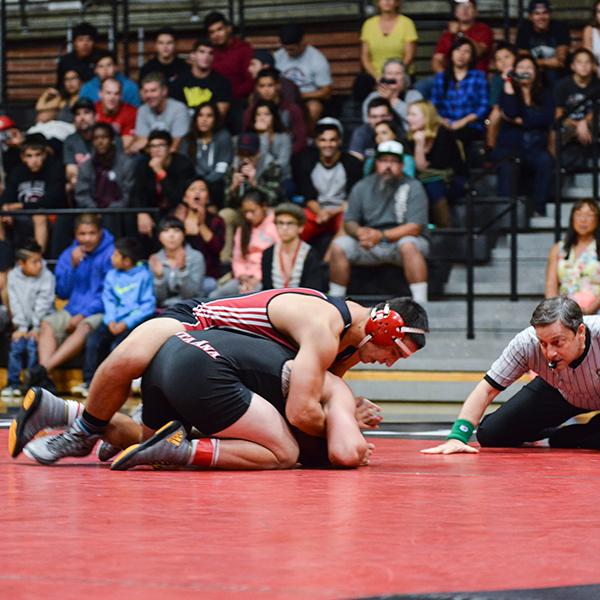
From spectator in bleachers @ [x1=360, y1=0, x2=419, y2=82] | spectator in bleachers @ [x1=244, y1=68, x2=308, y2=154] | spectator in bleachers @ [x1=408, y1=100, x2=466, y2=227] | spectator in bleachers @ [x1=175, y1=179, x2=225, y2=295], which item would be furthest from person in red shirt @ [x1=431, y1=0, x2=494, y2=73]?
spectator in bleachers @ [x1=175, y1=179, x2=225, y2=295]

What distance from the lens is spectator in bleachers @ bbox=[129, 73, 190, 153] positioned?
12547 mm

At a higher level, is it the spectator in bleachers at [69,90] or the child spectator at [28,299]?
the spectator in bleachers at [69,90]

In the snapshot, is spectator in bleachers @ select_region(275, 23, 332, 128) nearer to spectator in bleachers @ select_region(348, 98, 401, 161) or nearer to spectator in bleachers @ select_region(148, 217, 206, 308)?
spectator in bleachers @ select_region(348, 98, 401, 161)

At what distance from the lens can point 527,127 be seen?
1195cm

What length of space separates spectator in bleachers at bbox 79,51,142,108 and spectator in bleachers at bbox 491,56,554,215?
354 centimetres

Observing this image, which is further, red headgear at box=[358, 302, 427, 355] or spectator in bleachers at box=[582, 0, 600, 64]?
spectator in bleachers at box=[582, 0, 600, 64]

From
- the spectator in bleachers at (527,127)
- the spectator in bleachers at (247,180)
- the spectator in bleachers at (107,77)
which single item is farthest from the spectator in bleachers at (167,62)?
the spectator in bleachers at (527,127)

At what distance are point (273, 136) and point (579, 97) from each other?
261 cm

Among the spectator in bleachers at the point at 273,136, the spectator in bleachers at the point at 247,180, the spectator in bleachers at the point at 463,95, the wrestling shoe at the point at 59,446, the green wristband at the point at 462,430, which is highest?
the spectator in bleachers at the point at 463,95

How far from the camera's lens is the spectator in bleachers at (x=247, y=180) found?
38.2 ft

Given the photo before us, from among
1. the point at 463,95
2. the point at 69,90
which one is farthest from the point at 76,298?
the point at 463,95

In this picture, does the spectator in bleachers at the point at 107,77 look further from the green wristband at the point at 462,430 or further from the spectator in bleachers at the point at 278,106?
the green wristband at the point at 462,430

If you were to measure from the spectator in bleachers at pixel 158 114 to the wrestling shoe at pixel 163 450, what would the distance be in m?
7.14

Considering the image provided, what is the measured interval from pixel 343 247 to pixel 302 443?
205 inches
